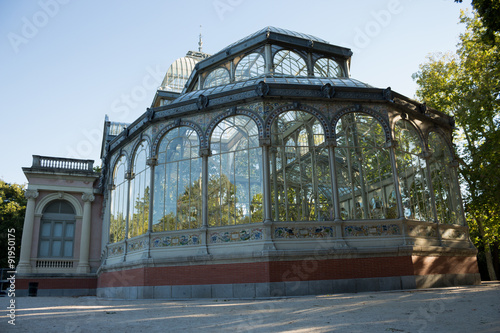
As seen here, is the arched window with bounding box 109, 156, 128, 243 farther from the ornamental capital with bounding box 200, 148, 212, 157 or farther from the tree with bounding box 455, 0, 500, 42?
the tree with bounding box 455, 0, 500, 42

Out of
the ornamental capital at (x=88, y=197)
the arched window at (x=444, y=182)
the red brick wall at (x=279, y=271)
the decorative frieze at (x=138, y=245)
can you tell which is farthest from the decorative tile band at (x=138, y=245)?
the arched window at (x=444, y=182)

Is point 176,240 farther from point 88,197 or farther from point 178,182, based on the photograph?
point 88,197

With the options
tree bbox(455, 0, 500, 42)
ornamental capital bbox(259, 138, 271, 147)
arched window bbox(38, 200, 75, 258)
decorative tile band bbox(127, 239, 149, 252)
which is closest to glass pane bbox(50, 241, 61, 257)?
arched window bbox(38, 200, 75, 258)

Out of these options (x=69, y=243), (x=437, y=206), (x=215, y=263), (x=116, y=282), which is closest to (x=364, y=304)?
(x=215, y=263)

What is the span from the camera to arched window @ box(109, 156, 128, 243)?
1991cm

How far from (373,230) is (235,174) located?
19.1ft

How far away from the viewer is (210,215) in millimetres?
16031

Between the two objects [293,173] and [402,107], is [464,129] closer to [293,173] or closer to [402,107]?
[402,107]

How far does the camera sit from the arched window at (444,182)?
18672 mm

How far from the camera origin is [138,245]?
17.4 m

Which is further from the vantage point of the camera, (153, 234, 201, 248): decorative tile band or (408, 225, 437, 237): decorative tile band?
(408, 225, 437, 237): decorative tile band

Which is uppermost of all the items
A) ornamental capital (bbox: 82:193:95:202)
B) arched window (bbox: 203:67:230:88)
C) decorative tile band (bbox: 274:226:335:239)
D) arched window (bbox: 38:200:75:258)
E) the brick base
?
arched window (bbox: 203:67:230:88)

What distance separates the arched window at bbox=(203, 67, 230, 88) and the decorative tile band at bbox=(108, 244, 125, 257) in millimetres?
9514

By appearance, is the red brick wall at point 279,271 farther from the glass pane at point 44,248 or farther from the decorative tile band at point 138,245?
the glass pane at point 44,248
